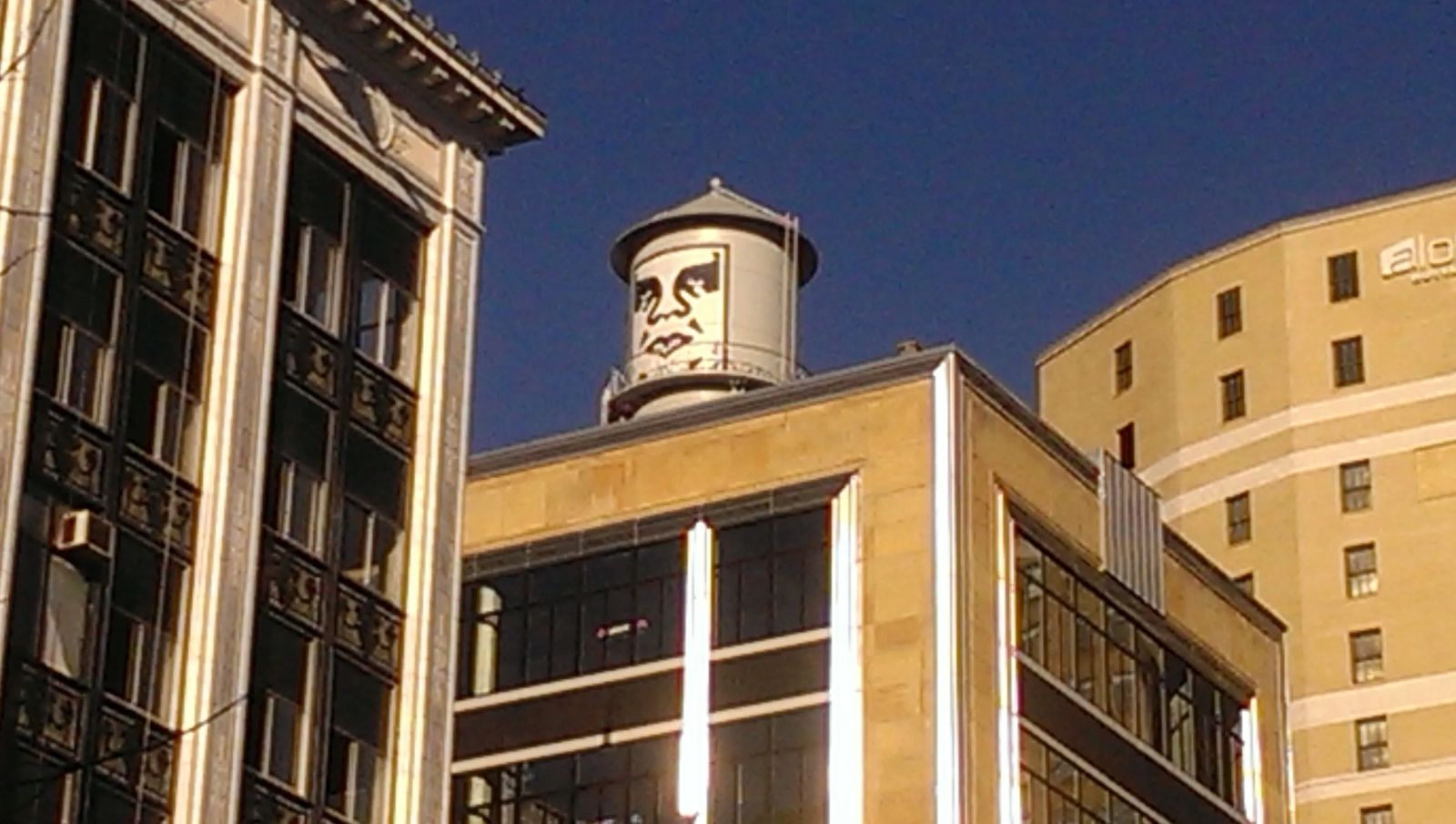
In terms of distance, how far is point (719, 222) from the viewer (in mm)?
73250

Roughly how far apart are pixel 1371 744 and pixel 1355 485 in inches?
285

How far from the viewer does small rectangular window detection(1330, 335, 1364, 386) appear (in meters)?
99.8

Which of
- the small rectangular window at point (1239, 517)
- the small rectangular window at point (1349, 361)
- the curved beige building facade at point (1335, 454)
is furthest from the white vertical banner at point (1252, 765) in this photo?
the small rectangular window at point (1349, 361)

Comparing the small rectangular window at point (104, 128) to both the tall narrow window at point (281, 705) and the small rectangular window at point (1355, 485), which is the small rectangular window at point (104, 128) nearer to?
the tall narrow window at point (281, 705)

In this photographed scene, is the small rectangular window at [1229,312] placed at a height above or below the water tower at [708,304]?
above

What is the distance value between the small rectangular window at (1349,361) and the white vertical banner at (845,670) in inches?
1553

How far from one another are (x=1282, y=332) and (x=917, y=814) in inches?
1726

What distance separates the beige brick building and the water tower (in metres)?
Result: 5.17

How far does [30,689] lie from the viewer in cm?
4341

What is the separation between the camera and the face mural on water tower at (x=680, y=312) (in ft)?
236

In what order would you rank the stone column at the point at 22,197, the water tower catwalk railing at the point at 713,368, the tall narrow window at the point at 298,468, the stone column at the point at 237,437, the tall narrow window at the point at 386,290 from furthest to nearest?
1. the water tower catwalk railing at the point at 713,368
2. the tall narrow window at the point at 386,290
3. the tall narrow window at the point at 298,468
4. the stone column at the point at 237,437
5. the stone column at the point at 22,197

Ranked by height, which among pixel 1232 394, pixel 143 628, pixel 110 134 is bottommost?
pixel 143 628

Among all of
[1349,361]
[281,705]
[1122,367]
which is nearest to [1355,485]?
[1349,361]

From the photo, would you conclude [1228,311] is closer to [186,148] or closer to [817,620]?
[817,620]
